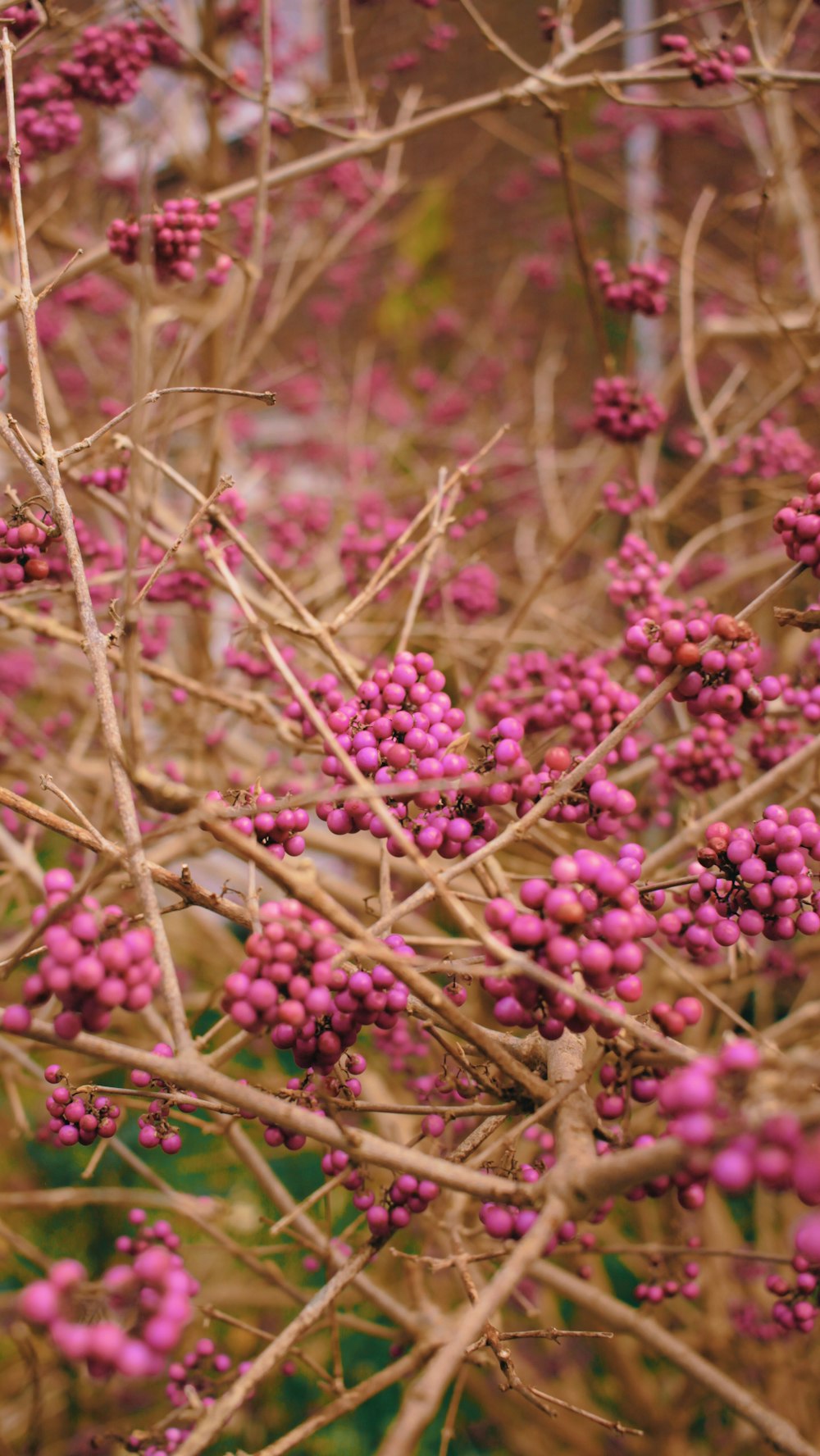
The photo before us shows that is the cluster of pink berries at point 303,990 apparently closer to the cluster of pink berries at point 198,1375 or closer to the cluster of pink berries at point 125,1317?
the cluster of pink berries at point 125,1317

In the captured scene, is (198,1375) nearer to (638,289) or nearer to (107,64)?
(638,289)

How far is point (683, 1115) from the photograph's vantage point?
0.78 meters

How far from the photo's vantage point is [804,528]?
1.24 meters

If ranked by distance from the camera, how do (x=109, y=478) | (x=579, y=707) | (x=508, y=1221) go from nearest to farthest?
(x=508, y=1221)
(x=579, y=707)
(x=109, y=478)

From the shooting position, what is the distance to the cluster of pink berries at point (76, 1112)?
1300 millimetres

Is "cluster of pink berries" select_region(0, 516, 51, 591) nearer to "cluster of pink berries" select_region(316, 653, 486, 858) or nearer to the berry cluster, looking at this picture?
"cluster of pink berries" select_region(316, 653, 486, 858)

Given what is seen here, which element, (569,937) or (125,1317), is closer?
(125,1317)

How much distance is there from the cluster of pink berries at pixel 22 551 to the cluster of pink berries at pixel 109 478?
2.52ft

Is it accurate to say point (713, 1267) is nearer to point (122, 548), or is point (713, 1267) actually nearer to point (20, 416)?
point (122, 548)

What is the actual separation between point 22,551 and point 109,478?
852 millimetres

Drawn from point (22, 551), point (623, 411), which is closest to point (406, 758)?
point (22, 551)

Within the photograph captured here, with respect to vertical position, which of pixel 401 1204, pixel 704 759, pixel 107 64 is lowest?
pixel 401 1204

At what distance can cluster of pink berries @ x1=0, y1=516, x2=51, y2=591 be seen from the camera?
1425 mm

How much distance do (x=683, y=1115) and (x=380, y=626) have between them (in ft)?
8.89
